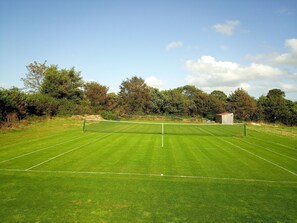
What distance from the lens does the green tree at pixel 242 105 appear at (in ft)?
254

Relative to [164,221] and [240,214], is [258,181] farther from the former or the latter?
[164,221]

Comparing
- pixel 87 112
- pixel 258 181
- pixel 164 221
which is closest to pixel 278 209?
pixel 258 181

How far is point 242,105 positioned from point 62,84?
5478cm

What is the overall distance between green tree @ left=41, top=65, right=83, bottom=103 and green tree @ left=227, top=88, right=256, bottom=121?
158 ft

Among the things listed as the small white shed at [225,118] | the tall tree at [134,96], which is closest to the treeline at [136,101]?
the tall tree at [134,96]

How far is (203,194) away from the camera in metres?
9.58

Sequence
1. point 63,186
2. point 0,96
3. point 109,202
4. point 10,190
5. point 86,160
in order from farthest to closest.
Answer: point 0,96 < point 86,160 < point 63,186 < point 10,190 < point 109,202

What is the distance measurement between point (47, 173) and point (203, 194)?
24.5 feet

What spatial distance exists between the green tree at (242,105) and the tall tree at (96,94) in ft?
134

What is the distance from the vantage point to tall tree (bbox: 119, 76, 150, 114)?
7888 centimetres

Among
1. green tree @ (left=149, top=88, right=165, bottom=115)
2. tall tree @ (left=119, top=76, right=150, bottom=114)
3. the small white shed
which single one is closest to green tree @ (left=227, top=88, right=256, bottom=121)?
the small white shed

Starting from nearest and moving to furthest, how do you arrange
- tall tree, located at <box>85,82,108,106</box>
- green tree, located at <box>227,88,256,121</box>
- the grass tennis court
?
1. the grass tennis court
2. tall tree, located at <box>85,82,108,106</box>
3. green tree, located at <box>227,88,256,121</box>

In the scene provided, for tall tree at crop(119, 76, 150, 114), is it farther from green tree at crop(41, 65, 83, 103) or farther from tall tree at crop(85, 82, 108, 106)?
green tree at crop(41, 65, 83, 103)

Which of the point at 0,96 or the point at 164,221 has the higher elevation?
the point at 0,96
